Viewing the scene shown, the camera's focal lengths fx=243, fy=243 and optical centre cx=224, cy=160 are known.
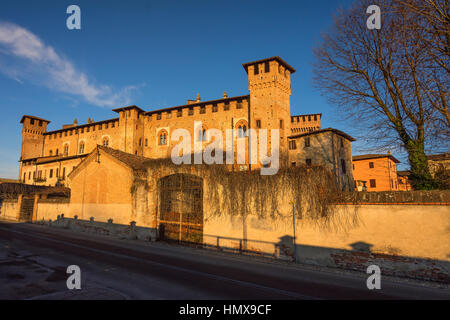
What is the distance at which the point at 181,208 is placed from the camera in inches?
582

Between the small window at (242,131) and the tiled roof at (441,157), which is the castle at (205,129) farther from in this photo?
the tiled roof at (441,157)

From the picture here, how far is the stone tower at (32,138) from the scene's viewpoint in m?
50.5

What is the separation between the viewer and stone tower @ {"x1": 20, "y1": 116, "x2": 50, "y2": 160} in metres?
50.5

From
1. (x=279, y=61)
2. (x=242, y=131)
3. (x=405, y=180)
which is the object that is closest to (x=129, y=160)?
(x=242, y=131)

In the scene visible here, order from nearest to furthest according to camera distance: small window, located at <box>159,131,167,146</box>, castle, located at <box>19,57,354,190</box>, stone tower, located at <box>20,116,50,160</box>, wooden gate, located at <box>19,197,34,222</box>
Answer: wooden gate, located at <box>19,197,34,222</box> → castle, located at <box>19,57,354,190</box> → small window, located at <box>159,131,167,146</box> → stone tower, located at <box>20,116,50,160</box>

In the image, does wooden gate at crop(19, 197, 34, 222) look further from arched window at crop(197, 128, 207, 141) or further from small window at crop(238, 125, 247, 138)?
small window at crop(238, 125, 247, 138)

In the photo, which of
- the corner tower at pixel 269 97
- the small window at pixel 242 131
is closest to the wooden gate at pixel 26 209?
the small window at pixel 242 131

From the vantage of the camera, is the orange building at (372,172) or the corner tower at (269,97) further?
the orange building at (372,172)

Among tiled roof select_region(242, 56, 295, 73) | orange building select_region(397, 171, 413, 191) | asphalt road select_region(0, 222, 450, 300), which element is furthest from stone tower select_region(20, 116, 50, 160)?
orange building select_region(397, 171, 413, 191)

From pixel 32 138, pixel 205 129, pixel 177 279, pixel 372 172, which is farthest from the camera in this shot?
pixel 32 138

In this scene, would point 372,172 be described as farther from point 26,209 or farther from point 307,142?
point 26,209

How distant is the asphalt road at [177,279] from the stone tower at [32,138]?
166ft

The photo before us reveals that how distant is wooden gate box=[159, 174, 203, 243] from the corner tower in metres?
17.2

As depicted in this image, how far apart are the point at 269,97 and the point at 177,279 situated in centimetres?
2626
